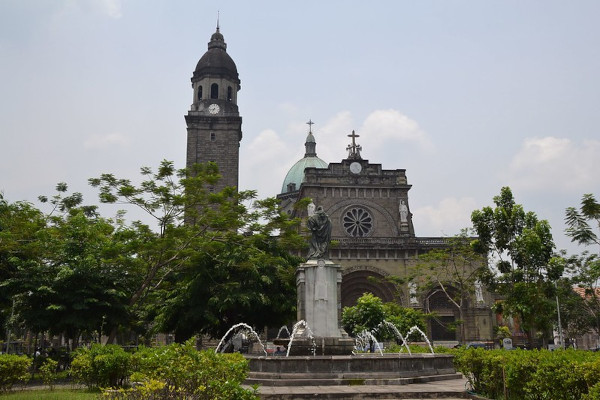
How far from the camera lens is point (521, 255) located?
21.5 meters

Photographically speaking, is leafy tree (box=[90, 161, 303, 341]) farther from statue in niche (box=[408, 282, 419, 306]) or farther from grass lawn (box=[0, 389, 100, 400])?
statue in niche (box=[408, 282, 419, 306])

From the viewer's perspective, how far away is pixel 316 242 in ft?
49.4

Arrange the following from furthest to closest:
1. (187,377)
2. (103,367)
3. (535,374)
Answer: (103,367) → (535,374) → (187,377)

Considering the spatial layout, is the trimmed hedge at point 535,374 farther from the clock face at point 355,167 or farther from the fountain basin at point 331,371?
the clock face at point 355,167

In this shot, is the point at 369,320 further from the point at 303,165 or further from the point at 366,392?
the point at 303,165

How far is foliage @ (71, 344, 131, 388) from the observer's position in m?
11.8

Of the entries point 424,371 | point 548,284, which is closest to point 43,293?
point 424,371

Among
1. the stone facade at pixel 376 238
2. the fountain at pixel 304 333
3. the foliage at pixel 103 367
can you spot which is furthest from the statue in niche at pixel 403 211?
the foliage at pixel 103 367

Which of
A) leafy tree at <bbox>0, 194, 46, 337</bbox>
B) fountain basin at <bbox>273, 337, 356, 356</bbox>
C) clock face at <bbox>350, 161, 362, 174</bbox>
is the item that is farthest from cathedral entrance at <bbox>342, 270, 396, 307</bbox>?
fountain basin at <bbox>273, 337, 356, 356</bbox>

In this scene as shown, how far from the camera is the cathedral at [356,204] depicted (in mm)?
40438

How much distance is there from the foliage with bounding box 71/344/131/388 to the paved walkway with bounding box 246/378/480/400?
3.52 meters

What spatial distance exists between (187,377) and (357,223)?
122ft

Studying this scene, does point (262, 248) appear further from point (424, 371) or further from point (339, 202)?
point (339, 202)

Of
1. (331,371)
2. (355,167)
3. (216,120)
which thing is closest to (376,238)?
(355,167)
